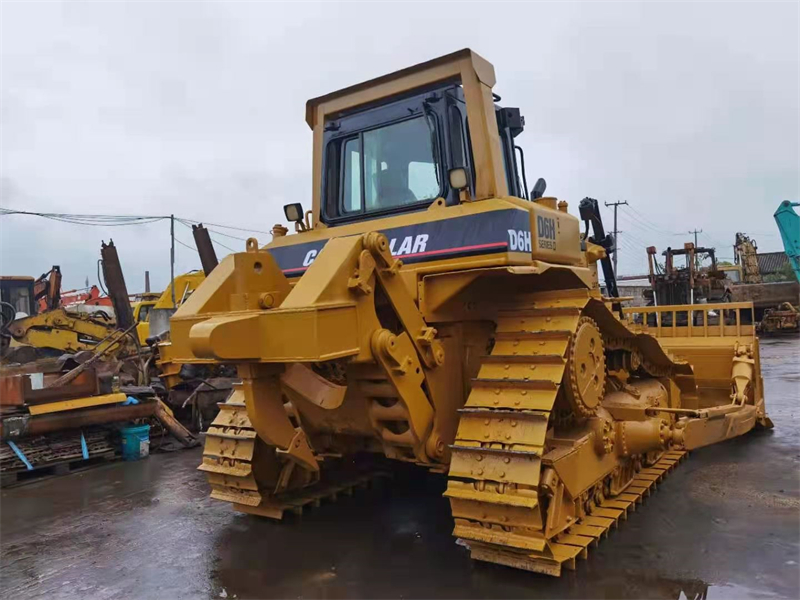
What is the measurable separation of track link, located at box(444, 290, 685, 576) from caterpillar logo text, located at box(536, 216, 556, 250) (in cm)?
52

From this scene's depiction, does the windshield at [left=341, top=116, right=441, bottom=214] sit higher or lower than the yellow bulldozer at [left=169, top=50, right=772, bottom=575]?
higher

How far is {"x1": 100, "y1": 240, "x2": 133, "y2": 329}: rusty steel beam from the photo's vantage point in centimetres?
1077

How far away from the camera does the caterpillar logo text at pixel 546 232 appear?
14.8 feet

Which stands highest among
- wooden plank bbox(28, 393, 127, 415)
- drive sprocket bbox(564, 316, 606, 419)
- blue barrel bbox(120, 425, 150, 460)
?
drive sprocket bbox(564, 316, 606, 419)

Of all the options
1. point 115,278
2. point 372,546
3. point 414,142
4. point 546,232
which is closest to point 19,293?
point 115,278

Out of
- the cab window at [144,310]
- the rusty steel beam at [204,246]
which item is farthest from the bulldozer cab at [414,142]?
the cab window at [144,310]

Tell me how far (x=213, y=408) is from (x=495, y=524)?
21.7 ft

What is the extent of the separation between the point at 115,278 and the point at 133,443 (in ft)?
14.1

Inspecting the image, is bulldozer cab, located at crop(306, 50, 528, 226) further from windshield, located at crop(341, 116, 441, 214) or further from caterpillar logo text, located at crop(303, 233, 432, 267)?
caterpillar logo text, located at crop(303, 233, 432, 267)

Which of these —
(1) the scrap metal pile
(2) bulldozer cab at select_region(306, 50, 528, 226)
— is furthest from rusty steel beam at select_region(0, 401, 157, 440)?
(2) bulldozer cab at select_region(306, 50, 528, 226)

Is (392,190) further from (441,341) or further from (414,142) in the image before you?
(441,341)

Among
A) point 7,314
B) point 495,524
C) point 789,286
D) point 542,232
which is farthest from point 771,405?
point 789,286

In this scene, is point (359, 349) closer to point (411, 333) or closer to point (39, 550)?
point (411, 333)

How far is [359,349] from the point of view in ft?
12.0
